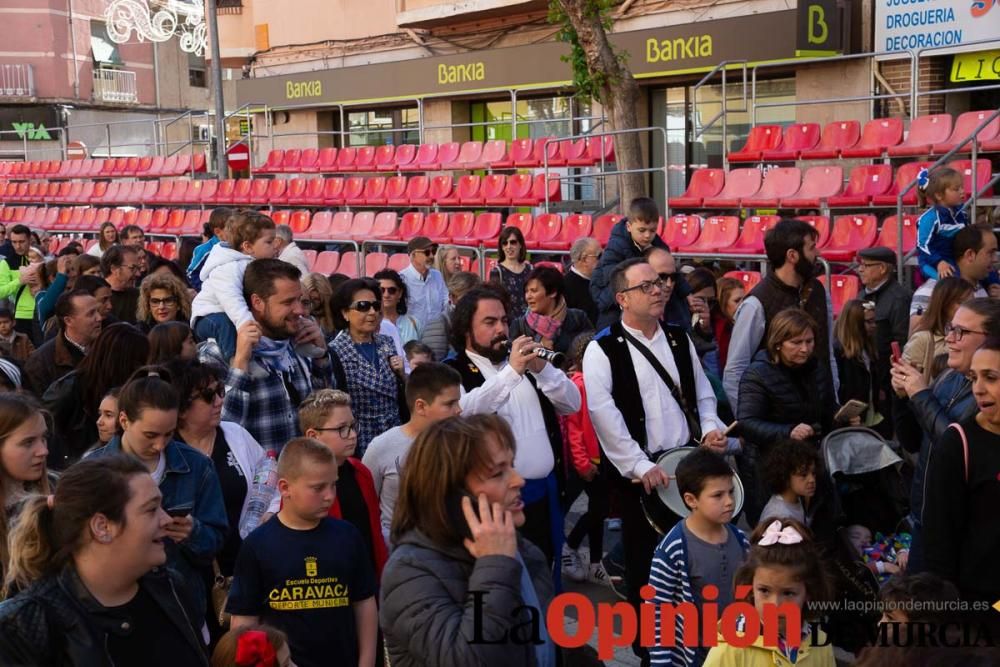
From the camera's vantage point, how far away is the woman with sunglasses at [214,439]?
4.33 meters

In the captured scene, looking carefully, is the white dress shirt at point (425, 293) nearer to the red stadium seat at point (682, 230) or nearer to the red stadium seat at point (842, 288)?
the red stadium seat at point (842, 288)

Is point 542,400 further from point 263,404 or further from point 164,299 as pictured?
point 164,299

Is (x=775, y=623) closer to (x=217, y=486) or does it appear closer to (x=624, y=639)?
(x=624, y=639)

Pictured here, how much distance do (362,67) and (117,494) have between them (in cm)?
2025

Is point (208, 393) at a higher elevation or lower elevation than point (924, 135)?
lower

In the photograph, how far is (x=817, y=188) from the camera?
12.7 meters

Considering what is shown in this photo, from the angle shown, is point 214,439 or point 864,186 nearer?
point 214,439

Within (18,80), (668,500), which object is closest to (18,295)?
(668,500)

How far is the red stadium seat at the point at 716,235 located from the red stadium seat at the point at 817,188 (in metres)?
0.76

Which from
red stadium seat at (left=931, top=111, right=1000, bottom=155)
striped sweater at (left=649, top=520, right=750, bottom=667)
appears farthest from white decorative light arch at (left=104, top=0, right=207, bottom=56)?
striped sweater at (left=649, top=520, right=750, bottom=667)

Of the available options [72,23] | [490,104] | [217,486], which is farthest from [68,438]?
[72,23]

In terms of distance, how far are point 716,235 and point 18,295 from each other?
7.41 m

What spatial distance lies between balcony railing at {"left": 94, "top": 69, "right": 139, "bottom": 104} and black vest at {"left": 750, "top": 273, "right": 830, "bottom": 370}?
39451 millimetres

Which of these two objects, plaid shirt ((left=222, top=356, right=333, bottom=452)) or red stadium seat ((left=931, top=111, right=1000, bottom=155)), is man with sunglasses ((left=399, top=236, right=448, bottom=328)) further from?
red stadium seat ((left=931, top=111, right=1000, bottom=155))
